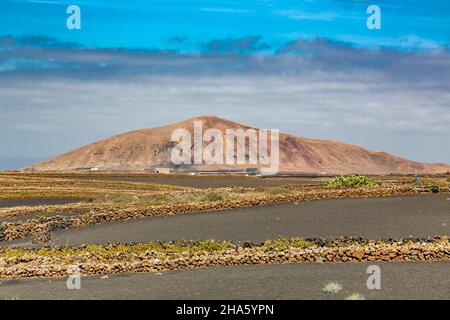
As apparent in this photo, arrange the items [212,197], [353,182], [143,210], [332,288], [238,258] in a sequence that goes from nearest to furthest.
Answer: [332,288]
[238,258]
[143,210]
[212,197]
[353,182]

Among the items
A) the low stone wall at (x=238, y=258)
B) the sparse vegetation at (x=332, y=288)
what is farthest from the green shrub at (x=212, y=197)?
the sparse vegetation at (x=332, y=288)

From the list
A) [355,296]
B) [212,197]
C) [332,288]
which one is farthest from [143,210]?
[355,296]

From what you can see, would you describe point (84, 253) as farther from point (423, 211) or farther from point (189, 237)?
point (423, 211)

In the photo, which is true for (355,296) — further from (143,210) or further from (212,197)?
(212,197)

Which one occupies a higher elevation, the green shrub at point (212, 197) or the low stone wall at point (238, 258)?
the green shrub at point (212, 197)

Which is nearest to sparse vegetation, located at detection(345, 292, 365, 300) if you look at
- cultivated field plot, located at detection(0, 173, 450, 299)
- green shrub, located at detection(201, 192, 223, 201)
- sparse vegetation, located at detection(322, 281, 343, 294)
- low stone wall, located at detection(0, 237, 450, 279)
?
cultivated field plot, located at detection(0, 173, 450, 299)

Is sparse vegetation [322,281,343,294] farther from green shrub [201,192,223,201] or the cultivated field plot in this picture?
green shrub [201,192,223,201]

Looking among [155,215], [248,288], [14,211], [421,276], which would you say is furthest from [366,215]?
[14,211]

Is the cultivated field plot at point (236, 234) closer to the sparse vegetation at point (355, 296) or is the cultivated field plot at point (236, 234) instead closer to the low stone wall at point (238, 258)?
the low stone wall at point (238, 258)
